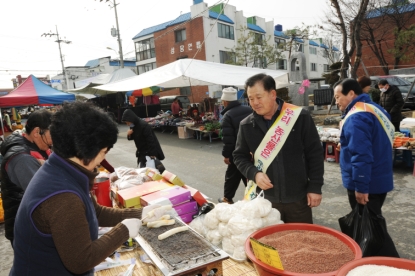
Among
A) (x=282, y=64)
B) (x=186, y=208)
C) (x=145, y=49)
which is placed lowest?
(x=186, y=208)

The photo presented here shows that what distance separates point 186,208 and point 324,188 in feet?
12.3

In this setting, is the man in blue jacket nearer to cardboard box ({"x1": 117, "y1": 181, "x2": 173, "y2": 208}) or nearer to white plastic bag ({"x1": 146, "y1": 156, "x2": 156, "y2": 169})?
cardboard box ({"x1": 117, "y1": 181, "x2": 173, "y2": 208})

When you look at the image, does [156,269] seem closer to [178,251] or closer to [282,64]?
[178,251]

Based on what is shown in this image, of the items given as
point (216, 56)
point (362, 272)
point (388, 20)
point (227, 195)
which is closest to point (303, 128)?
point (362, 272)

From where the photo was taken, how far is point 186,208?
2.42m

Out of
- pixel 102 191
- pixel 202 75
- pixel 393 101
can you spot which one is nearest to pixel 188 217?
pixel 102 191

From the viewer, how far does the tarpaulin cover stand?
30.6 feet

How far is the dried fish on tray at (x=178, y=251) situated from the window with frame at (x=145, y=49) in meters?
34.3

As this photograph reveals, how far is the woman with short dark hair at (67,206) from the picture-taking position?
1112 millimetres

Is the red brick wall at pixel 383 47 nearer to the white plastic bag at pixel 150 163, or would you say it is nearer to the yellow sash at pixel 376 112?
the white plastic bag at pixel 150 163

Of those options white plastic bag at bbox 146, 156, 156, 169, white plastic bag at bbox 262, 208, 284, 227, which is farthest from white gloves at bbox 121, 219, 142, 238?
white plastic bag at bbox 146, 156, 156, 169

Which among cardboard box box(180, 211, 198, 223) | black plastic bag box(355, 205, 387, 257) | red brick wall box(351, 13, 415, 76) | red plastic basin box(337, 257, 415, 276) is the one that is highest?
red brick wall box(351, 13, 415, 76)

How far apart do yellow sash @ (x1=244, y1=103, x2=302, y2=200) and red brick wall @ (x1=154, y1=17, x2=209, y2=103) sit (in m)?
25.4

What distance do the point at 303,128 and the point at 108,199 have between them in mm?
1934
